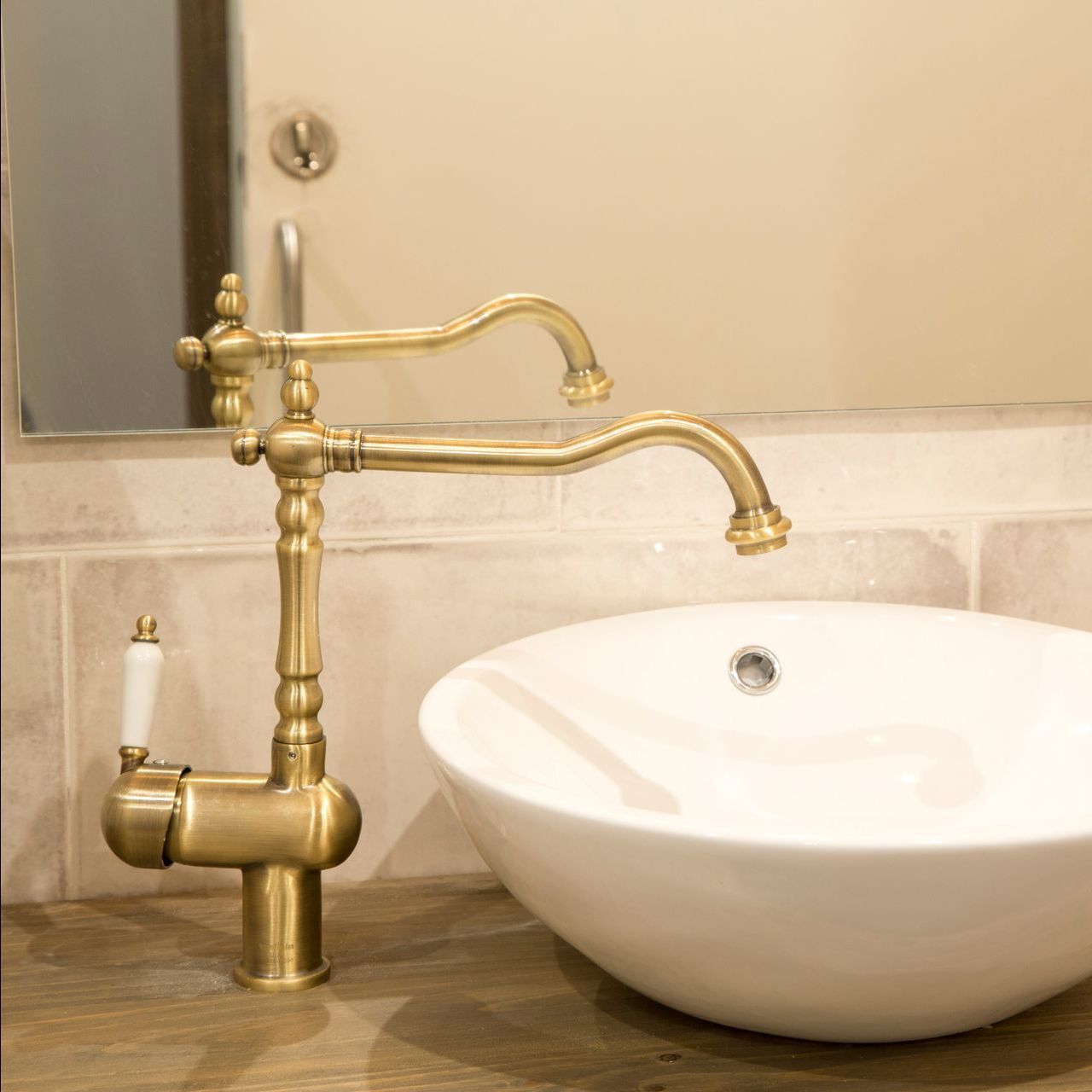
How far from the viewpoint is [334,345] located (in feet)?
3.19

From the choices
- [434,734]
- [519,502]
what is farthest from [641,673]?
[434,734]

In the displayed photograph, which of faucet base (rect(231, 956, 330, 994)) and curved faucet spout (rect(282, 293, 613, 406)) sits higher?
curved faucet spout (rect(282, 293, 613, 406))

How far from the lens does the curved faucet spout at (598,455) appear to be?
747 mm

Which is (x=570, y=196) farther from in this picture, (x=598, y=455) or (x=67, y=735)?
(x=67, y=735)

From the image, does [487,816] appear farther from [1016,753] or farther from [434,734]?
[1016,753]

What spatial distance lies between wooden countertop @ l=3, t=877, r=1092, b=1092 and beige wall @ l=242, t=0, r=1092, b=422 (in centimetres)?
41

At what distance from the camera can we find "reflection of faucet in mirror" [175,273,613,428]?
973 mm

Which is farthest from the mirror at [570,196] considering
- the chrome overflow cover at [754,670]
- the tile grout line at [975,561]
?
the chrome overflow cover at [754,670]

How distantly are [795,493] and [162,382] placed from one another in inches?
20.4

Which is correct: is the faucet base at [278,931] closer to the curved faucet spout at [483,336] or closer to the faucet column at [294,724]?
the faucet column at [294,724]

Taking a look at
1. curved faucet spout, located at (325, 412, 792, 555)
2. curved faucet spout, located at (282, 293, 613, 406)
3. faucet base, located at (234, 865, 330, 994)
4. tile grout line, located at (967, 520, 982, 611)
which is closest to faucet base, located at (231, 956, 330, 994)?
faucet base, located at (234, 865, 330, 994)

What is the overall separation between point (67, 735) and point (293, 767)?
0.28 m

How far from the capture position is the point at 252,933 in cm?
83

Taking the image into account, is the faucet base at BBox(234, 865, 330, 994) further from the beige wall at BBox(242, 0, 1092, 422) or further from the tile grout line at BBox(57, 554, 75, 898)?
the beige wall at BBox(242, 0, 1092, 422)
